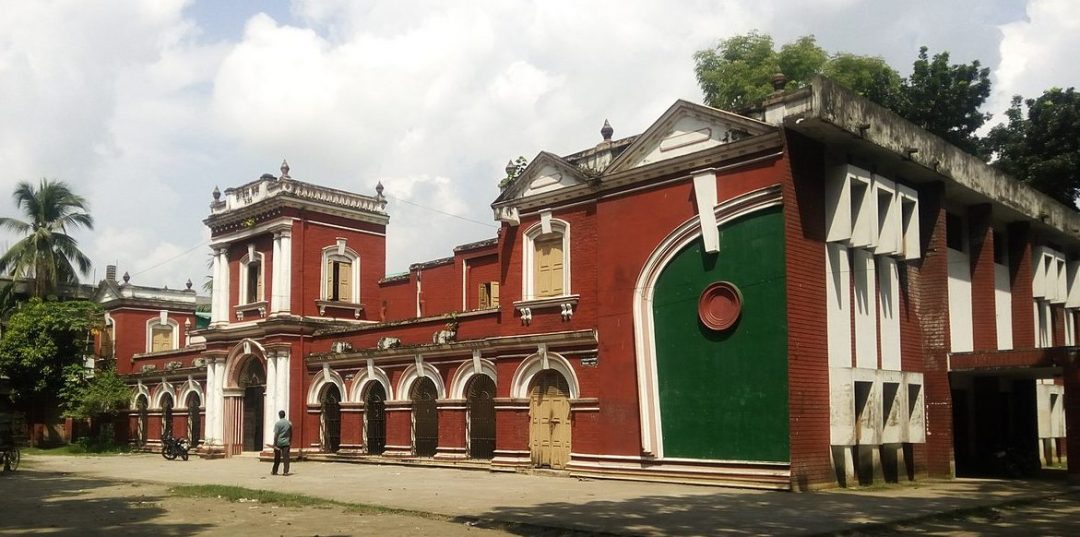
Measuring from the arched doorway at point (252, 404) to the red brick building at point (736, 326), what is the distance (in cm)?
141

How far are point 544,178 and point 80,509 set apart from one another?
1123cm

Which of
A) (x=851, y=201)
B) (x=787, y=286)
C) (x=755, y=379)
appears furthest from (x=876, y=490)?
(x=851, y=201)

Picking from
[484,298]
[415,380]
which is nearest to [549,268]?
[415,380]

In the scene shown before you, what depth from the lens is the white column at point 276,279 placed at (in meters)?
27.6

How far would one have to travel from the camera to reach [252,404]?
29.0 metres

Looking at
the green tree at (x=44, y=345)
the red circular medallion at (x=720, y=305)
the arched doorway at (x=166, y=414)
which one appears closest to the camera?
the red circular medallion at (x=720, y=305)

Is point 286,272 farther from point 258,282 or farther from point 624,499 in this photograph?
point 624,499

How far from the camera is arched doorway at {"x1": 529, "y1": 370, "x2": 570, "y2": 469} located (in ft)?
65.0

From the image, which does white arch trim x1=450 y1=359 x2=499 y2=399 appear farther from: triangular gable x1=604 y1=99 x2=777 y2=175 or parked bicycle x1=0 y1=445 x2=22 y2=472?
parked bicycle x1=0 y1=445 x2=22 y2=472

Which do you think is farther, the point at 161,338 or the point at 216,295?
the point at 161,338

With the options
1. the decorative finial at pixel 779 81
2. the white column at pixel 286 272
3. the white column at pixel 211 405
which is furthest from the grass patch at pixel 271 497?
the white column at pixel 211 405

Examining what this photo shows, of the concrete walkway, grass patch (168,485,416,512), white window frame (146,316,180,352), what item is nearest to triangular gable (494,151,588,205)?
the concrete walkway

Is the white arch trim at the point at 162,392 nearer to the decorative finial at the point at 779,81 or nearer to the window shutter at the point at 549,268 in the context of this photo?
the window shutter at the point at 549,268

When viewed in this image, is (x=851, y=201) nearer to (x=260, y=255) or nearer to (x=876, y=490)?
(x=876, y=490)
